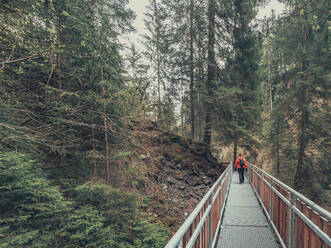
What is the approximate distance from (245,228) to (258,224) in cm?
46

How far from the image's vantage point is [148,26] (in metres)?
13.7

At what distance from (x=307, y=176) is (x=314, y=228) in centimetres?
1195

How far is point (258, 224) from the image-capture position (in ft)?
13.7

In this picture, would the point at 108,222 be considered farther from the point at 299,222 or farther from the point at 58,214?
the point at 299,222

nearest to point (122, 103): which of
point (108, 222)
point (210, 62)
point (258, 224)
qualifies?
point (108, 222)

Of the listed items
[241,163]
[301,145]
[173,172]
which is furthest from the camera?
[173,172]

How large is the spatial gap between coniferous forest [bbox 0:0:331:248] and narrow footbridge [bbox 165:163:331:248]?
293 cm

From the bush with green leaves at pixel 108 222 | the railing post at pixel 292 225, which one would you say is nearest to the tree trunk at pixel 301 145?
the bush with green leaves at pixel 108 222

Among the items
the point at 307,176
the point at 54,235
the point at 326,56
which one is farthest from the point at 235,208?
the point at 326,56

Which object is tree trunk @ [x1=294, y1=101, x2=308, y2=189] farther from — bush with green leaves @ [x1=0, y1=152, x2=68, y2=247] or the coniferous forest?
bush with green leaves @ [x1=0, y1=152, x2=68, y2=247]

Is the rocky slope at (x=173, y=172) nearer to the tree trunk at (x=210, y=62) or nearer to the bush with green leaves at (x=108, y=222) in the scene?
the bush with green leaves at (x=108, y=222)

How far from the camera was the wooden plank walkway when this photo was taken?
337 centimetres

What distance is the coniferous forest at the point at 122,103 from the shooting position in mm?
4816

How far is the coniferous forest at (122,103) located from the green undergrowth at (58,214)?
39 mm
